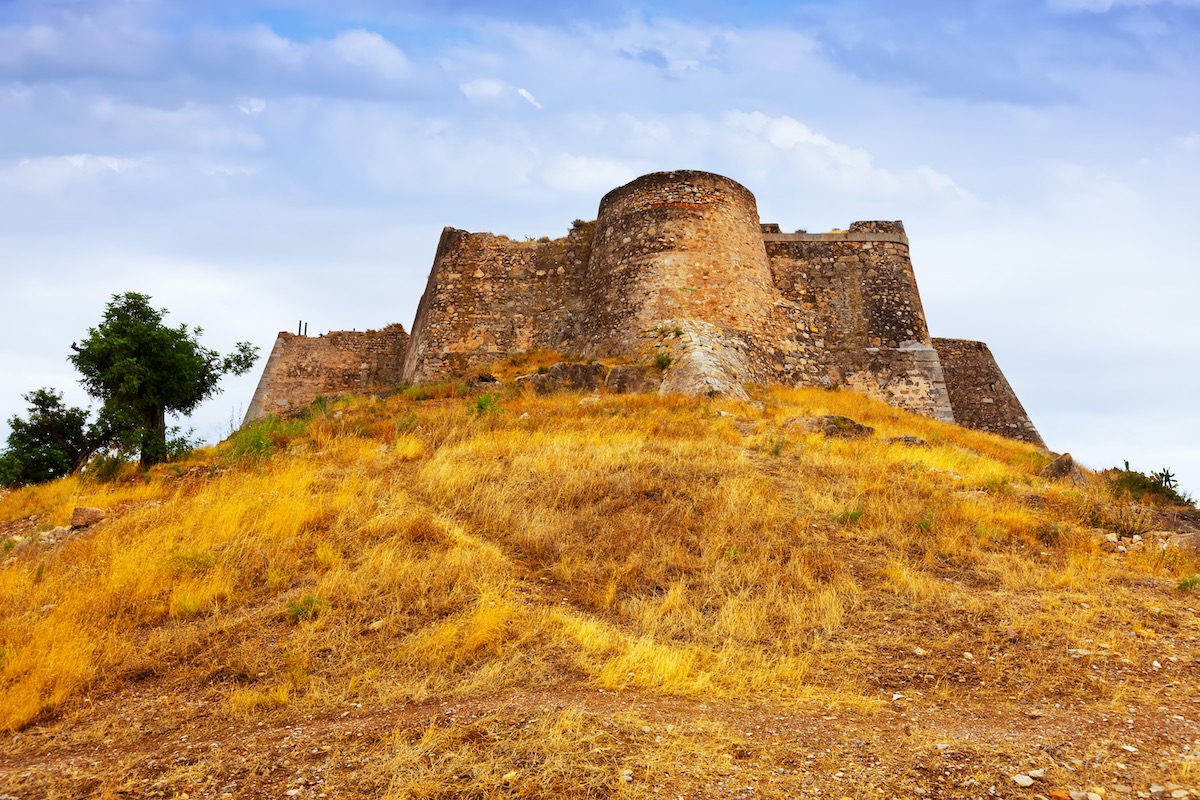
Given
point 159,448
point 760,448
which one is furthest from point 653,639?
point 159,448

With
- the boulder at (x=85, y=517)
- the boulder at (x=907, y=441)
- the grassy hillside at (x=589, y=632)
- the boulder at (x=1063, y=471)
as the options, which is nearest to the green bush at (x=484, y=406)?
the grassy hillside at (x=589, y=632)

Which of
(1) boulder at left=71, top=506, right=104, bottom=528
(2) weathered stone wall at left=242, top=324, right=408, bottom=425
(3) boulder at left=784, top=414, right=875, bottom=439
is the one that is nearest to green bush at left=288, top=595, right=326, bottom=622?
(1) boulder at left=71, top=506, right=104, bottom=528

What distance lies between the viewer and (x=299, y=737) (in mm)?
4227

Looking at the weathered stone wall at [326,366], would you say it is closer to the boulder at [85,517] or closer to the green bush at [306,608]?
the boulder at [85,517]

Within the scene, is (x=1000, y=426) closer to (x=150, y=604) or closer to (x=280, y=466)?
(x=280, y=466)

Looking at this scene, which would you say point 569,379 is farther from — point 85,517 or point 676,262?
point 85,517

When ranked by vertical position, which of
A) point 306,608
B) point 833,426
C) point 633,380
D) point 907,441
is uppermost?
point 633,380

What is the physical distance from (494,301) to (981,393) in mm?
12253

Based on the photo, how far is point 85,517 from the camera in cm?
808

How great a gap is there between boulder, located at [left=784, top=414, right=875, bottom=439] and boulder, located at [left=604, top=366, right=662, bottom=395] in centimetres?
305

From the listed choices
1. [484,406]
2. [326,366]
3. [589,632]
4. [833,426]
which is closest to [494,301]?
[326,366]

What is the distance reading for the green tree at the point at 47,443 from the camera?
54.2 feet

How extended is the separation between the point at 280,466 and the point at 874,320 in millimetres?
13671

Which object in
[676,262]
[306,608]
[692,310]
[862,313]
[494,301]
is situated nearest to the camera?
[306,608]
